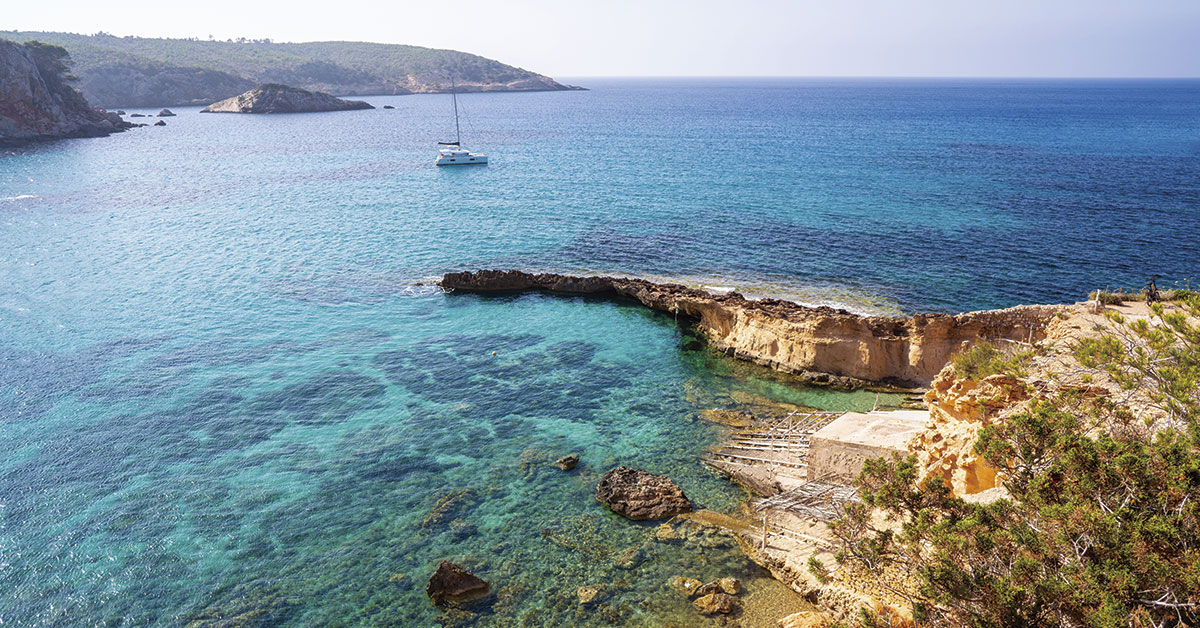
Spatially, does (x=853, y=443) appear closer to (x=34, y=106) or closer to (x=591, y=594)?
(x=591, y=594)

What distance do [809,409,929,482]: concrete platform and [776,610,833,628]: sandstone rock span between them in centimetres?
658

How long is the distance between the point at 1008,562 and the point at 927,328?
21.7 meters

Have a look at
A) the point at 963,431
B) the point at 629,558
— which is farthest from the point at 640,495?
the point at 963,431

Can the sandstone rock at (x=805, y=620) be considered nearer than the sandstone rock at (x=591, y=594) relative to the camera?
Yes

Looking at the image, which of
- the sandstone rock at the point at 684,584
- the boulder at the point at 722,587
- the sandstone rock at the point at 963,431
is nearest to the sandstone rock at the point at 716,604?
the boulder at the point at 722,587

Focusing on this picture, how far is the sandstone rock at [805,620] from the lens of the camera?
63.9 feet

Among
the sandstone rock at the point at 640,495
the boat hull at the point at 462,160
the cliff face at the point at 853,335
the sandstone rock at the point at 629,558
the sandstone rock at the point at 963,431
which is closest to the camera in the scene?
the sandstone rock at the point at 963,431

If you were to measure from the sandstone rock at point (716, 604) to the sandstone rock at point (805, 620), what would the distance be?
1555 millimetres

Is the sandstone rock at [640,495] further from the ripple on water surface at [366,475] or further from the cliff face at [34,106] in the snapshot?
the cliff face at [34,106]

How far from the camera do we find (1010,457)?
1830 centimetres

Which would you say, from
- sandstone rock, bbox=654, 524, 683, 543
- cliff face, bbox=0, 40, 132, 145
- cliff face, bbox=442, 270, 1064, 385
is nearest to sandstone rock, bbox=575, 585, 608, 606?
sandstone rock, bbox=654, 524, 683, 543

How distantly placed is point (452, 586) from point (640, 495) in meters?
7.98

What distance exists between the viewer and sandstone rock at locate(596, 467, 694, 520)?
2584cm

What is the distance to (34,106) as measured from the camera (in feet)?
424
